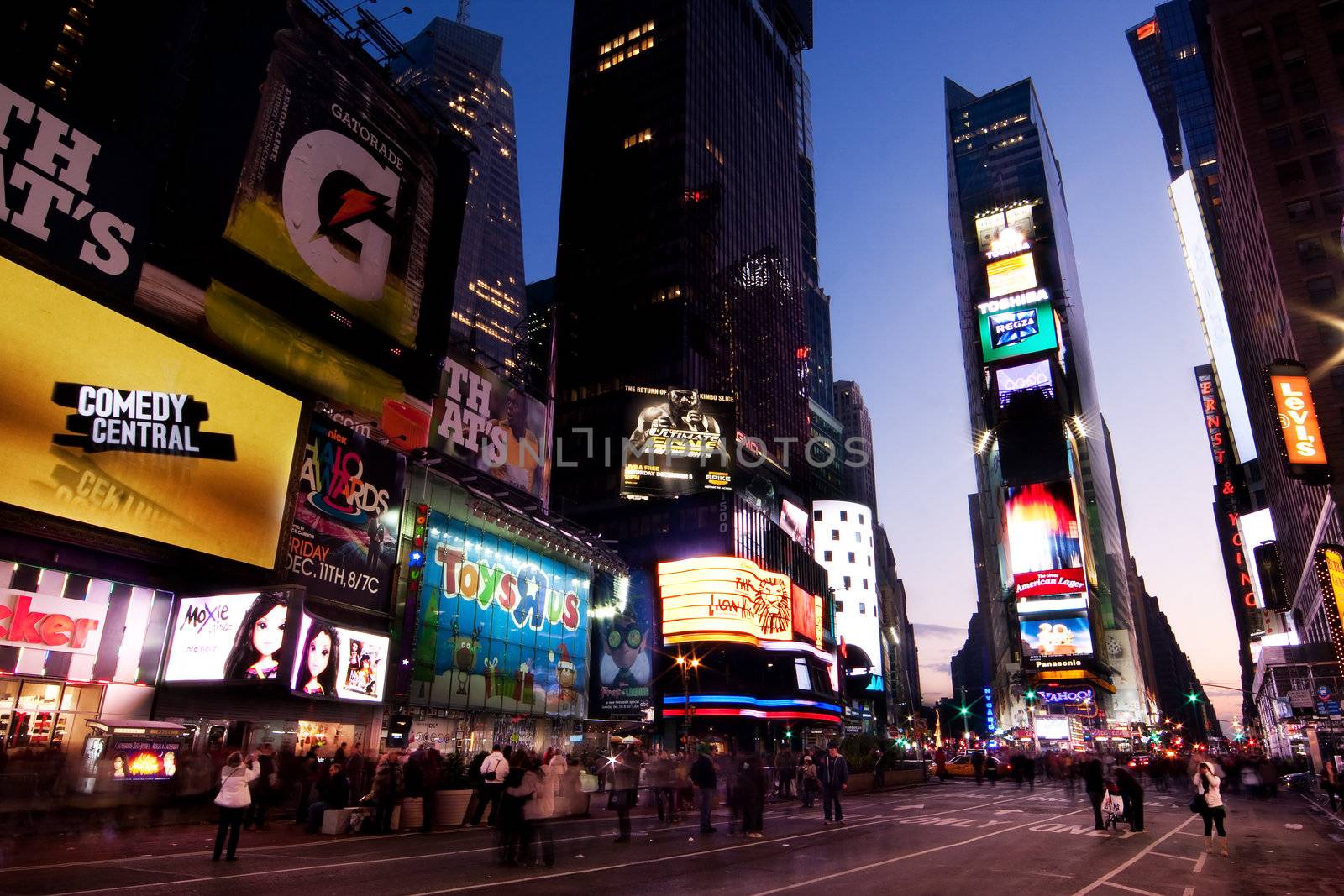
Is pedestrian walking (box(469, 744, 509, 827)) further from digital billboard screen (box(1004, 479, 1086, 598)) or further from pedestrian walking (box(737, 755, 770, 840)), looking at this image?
digital billboard screen (box(1004, 479, 1086, 598))

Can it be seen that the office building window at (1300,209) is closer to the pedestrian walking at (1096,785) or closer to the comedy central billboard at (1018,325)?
the comedy central billboard at (1018,325)

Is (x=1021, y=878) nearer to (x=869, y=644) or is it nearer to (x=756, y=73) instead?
(x=869, y=644)

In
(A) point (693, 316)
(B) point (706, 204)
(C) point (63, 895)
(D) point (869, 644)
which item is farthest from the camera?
(D) point (869, 644)

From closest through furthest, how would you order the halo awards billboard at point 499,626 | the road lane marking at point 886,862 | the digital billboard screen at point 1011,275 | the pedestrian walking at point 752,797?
the road lane marking at point 886,862
the pedestrian walking at point 752,797
the halo awards billboard at point 499,626
the digital billboard screen at point 1011,275

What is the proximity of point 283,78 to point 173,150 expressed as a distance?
224 inches

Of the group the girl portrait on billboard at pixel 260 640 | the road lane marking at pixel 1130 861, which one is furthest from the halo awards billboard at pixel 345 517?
the road lane marking at pixel 1130 861

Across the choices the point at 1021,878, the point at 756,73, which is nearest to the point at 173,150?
the point at 1021,878

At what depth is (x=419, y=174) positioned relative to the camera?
35.7m

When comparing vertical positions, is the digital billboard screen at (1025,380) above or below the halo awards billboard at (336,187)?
above

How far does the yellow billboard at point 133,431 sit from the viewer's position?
1769 centimetres

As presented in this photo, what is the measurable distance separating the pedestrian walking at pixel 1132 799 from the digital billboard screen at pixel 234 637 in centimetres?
2231

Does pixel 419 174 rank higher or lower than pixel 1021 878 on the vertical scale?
higher

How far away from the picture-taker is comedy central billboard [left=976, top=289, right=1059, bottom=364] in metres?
107

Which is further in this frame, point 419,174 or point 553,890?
point 419,174
